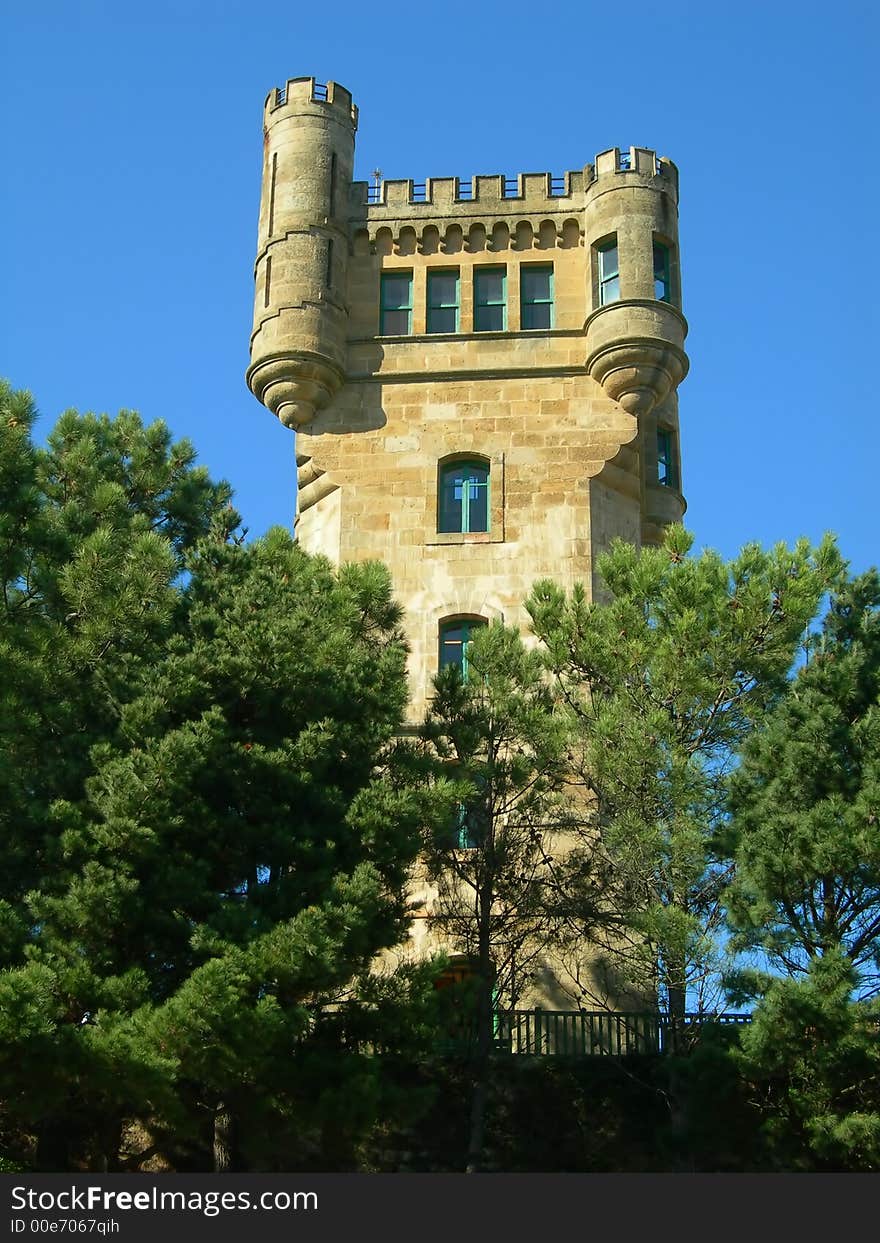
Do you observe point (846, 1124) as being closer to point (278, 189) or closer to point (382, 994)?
point (382, 994)

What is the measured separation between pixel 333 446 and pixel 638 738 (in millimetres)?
11423

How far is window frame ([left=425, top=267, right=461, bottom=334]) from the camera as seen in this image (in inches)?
1319

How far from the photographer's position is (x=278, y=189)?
1332 inches

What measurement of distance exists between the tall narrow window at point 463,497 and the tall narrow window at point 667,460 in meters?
4.03

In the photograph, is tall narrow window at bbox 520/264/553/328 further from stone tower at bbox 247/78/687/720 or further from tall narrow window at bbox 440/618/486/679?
tall narrow window at bbox 440/618/486/679

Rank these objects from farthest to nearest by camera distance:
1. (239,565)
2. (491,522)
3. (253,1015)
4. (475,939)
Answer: (491,522) < (475,939) < (239,565) < (253,1015)

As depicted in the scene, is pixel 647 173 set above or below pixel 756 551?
above

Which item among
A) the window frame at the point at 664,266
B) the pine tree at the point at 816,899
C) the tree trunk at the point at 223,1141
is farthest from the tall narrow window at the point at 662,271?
the tree trunk at the point at 223,1141

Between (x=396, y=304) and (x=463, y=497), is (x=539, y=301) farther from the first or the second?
(x=463, y=497)

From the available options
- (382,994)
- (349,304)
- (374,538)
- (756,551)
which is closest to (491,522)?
(374,538)

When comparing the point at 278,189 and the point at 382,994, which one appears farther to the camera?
the point at 278,189

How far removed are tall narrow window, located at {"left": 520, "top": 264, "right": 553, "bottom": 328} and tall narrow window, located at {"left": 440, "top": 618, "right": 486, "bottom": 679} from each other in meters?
6.57

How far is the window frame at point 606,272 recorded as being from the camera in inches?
1277

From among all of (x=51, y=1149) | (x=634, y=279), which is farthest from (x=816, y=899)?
(x=634, y=279)
